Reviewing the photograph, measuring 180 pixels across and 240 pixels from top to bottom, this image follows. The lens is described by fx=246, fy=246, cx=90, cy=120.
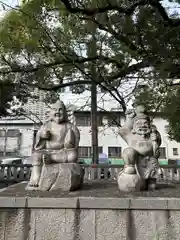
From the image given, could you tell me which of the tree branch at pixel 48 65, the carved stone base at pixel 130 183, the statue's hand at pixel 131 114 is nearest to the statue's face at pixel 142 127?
the statue's hand at pixel 131 114

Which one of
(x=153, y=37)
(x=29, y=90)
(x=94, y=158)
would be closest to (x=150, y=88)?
(x=153, y=37)

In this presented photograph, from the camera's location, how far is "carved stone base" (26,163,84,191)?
4324mm

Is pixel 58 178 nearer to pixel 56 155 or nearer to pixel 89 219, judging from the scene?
pixel 56 155

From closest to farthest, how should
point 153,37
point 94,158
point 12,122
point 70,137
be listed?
point 70,137
point 153,37
point 94,158
point 12,122

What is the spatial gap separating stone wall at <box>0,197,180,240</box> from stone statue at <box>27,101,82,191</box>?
0.81 m

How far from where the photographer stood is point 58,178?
4344 mm

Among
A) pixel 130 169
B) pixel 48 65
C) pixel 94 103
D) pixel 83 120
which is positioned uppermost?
pixel 48 65

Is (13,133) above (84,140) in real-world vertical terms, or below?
above

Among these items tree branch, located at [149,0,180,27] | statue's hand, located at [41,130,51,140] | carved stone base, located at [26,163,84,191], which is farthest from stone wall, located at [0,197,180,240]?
tree branch, located at [149,0,180,27]

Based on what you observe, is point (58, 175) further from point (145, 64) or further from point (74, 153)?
point (145, 64)

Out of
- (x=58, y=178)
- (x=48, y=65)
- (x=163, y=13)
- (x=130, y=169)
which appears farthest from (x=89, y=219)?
(x=48, y=65)

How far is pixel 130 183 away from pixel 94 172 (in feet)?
16.7

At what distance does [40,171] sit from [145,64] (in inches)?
212

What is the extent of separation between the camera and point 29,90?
1180 centimetres
